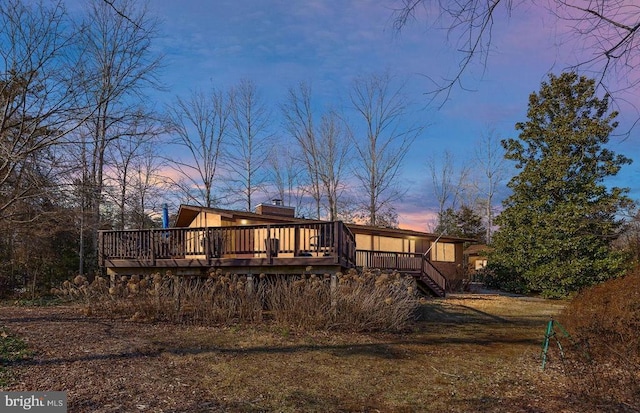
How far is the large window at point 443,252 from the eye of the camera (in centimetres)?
2791

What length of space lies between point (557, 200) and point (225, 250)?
19477mm

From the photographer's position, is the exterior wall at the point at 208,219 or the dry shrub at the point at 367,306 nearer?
the dry shrub at the point at 367,306

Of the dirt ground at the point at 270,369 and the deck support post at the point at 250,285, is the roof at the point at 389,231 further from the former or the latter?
the dirt ground at the point at 270,369

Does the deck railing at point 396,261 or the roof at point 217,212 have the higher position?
the roof at point 217,212


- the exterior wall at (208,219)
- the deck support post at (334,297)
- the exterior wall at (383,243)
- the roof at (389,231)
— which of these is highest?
Answer: the exterior wall at (208,219)

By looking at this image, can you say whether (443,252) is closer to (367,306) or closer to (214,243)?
(214,243)

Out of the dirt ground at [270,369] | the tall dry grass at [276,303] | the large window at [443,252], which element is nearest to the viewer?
the dirt ground at [270,369]

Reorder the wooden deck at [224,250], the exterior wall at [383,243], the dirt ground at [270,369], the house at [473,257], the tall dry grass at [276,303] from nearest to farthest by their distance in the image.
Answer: the dirt ground at [270,369] → the tall dry grass at [276,303] → the wooden deck at [224,250] → the exterior wall at [383,243] → the house at [473,257]

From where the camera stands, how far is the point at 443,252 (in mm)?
28562

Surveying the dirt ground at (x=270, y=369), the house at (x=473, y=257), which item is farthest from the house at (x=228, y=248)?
the house at (x=473, y=257)

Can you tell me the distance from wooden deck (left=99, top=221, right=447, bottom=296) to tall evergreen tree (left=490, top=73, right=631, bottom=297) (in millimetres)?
14459
